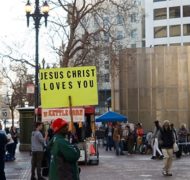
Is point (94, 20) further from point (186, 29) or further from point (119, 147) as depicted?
point (186, 29)

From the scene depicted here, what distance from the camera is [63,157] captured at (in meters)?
7.97

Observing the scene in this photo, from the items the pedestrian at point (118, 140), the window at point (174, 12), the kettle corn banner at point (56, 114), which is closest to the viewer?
the kettle corn banner at point (56, 114)

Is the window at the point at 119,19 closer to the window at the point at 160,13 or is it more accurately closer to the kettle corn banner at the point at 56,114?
the kettle corn banner at the point at 56,114

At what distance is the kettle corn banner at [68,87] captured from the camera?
11.6 m

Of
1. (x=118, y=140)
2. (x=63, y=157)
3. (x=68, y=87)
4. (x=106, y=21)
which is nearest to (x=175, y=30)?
(x=106, y=21)

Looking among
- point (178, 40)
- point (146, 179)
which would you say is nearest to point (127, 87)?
point (146, 179)

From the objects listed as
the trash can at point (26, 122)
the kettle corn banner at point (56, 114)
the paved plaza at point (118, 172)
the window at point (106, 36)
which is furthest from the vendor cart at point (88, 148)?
the window at point (106, 36)

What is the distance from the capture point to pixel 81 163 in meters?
22.6

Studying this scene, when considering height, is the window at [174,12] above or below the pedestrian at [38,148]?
above

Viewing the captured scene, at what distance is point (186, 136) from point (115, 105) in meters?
15.2

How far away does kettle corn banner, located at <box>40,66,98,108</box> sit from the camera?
11.6m

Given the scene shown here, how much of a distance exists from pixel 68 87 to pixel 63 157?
4.33 m

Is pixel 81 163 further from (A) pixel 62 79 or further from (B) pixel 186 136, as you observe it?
(A) pixel 62 79

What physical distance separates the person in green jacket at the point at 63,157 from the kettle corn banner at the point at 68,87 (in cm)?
307
